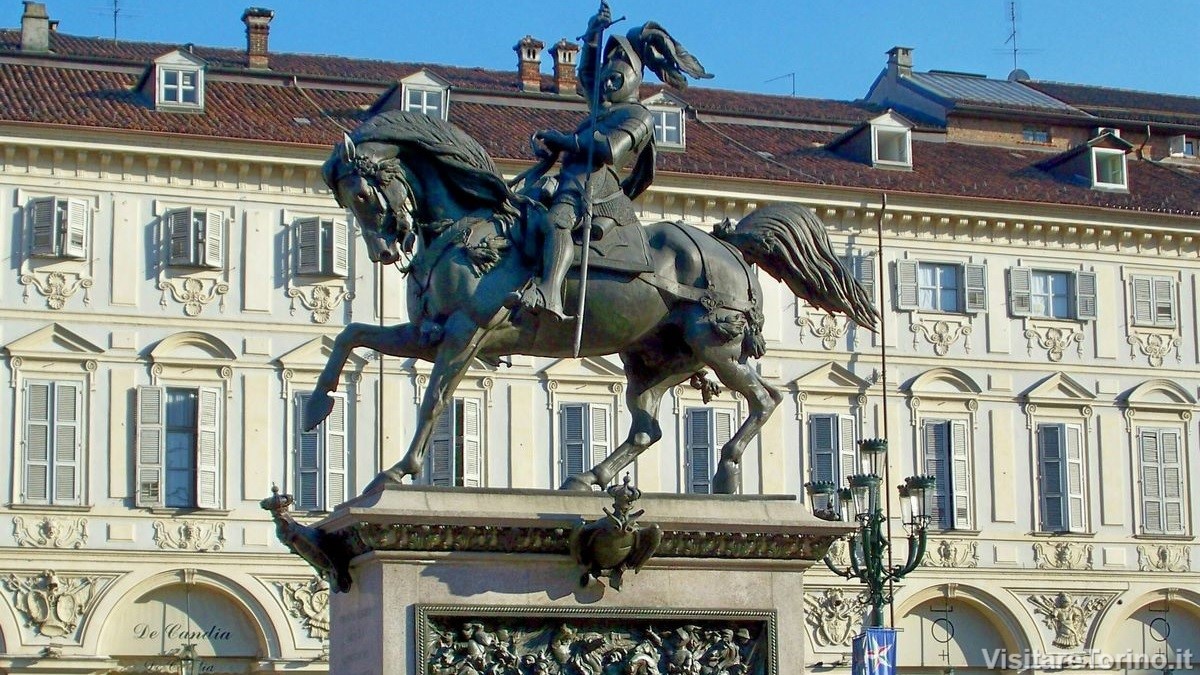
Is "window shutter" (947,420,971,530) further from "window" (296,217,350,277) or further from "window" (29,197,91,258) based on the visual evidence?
"window" (29,197,91,258)

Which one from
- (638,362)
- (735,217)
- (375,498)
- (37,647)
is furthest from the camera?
(735,217)

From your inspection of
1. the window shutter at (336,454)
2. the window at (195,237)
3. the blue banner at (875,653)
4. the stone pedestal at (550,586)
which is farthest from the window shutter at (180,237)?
the stone pedestal at (550,586)

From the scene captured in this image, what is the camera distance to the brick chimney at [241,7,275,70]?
45781mm

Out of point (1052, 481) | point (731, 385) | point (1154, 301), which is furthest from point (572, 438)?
point (731, 385)

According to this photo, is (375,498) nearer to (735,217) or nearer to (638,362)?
(638,362)

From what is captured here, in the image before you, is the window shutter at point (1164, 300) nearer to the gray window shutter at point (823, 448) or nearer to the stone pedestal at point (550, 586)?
the gray window shutter at point (823, 448)

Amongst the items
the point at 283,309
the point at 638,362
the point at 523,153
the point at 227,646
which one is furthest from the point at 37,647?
the point at 638,362

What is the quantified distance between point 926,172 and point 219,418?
1405 cm

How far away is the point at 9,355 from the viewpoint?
39.2 m

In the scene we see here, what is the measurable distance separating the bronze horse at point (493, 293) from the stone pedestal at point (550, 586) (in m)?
0.47

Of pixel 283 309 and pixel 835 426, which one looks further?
pixel 835 426

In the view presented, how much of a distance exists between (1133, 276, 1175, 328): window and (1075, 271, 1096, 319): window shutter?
85cm

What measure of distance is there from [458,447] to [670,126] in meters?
7.40

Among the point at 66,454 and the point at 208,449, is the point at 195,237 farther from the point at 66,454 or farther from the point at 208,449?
the point at 66,454
